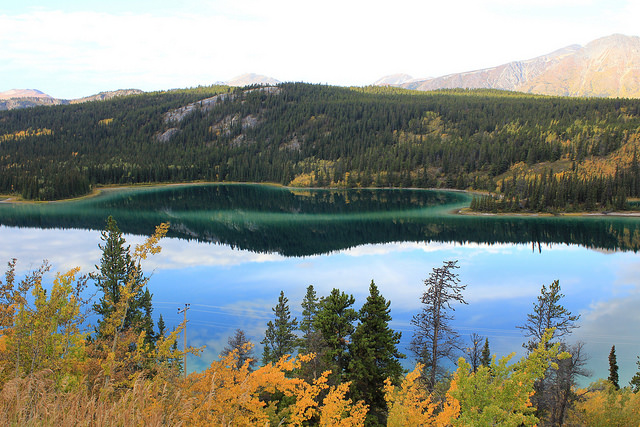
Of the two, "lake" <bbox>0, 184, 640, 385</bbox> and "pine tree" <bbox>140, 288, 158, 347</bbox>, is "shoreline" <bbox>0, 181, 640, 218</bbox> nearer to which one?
"lake" <bbox>0, 184, 640, 385</bbox>

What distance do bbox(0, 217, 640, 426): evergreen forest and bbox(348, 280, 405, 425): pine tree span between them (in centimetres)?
7

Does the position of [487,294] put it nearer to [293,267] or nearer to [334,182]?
[293,267]

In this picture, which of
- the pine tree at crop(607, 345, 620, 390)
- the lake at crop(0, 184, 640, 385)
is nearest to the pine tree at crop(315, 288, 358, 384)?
the lake at crop(0, 184, 640, 385)

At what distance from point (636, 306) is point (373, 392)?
1464 inches

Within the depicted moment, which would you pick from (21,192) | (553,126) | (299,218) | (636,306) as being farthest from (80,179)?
(553,126)

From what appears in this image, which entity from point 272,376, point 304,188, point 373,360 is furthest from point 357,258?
point 304,188

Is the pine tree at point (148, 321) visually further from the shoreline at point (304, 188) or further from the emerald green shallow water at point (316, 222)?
the shoreline at point (304, 188)

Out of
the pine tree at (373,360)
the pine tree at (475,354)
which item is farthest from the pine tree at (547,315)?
the pine tree at (373,360)

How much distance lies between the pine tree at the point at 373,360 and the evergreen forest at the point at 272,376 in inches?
2.9

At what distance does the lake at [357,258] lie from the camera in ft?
129

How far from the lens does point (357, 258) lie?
62.7m

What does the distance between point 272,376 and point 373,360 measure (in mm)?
12989

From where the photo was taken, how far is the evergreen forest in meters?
7.58

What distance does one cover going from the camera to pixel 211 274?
5403cm
